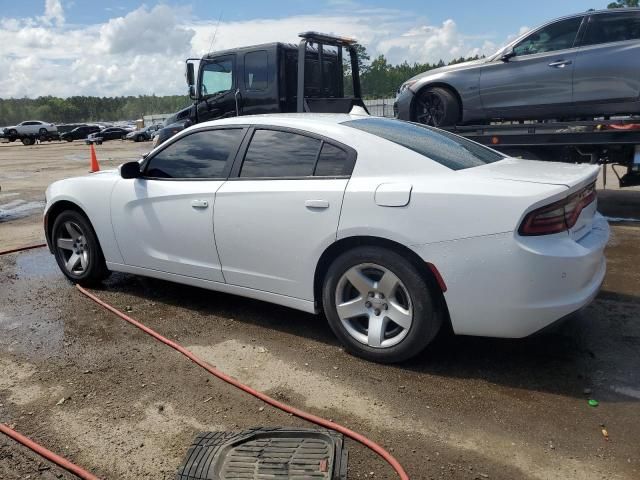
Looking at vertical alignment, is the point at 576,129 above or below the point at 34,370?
above

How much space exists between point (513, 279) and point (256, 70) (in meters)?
7.30

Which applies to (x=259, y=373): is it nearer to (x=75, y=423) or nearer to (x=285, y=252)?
(x=285, y=252)

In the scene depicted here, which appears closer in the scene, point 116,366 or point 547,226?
point 547,226

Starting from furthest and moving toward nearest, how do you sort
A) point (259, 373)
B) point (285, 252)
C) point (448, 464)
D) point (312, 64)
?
point (312, 64)
point (285, 252)
point (259, 373)
point (448, 464)

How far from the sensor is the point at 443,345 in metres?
3.63

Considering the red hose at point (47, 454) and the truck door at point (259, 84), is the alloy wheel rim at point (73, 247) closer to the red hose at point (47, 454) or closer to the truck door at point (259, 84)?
the red hose at point (47, 454)

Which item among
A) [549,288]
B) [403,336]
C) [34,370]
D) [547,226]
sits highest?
[547,226]

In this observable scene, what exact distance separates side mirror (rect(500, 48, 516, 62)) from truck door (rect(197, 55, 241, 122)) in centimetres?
434

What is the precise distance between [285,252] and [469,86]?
5.24m

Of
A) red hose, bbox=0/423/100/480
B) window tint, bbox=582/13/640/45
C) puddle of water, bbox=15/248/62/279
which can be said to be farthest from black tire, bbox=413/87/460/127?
red hose, bbox=0/423/100/480

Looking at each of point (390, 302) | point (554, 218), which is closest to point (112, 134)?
point (390, 302)

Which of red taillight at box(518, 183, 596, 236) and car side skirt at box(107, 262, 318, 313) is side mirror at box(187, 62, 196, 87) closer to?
car side skirt at box(107, 262, 318, 313)

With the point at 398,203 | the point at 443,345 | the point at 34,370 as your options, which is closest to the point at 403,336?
the point at 443,345

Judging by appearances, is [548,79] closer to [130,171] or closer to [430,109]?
[430,109]
